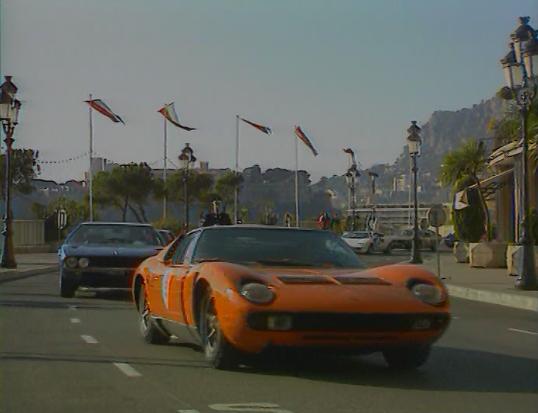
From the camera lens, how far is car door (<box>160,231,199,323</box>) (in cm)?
949

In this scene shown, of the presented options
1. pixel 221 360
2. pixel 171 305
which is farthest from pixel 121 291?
pixel 221 360

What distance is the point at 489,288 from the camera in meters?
21.2

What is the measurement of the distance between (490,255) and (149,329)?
2219 centimetres

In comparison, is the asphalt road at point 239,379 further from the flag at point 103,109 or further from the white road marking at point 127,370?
the flag at point 103,109

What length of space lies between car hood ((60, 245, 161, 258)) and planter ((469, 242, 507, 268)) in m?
16.2

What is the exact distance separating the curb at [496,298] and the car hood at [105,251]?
683cm

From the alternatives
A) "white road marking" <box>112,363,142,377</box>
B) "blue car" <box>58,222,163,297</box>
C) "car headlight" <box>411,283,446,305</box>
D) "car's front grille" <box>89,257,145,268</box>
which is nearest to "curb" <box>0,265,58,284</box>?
"blue car" <box>58,222,163,297</box>

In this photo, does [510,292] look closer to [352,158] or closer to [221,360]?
A: [221,360]

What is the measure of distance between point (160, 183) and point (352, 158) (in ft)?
50.2

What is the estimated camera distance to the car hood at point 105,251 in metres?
17.4

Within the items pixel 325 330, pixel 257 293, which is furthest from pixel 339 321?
pixel 257 293

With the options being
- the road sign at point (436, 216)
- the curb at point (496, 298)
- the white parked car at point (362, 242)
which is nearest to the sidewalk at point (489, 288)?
the curb at point (496, 298)

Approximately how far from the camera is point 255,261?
9.28 m

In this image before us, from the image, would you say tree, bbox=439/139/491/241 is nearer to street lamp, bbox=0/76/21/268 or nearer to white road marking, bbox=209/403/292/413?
street lamp, bbox=0/76/21/268
